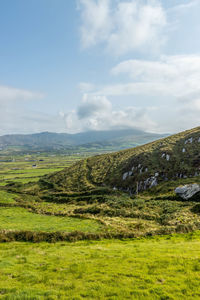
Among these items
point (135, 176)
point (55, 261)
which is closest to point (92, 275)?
point (55, 261)

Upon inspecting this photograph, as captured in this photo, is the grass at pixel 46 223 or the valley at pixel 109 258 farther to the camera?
the grass at pixel 46 223

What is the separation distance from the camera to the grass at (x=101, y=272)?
10.9 metres

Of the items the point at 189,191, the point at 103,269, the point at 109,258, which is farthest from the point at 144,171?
the point at 103,269

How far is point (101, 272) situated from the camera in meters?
13.9

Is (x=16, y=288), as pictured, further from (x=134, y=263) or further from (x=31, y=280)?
(x=134, y=263)

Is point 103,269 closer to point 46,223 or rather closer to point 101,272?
point 101,272

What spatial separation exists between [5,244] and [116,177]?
2466 inches

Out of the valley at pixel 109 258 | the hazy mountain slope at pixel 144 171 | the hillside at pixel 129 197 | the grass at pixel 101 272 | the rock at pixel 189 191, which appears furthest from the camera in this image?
the hazy mountain slope at pixel 144 171

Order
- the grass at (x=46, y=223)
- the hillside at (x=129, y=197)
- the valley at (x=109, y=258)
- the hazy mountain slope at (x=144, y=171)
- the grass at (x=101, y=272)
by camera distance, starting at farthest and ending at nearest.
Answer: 1. the hazy mountain slope at (x=144, y=171)
2. the grass at (x=46, y=223)
3. the hillside at (x=129, y=197)
4. the valley at (x=109, y=258)
5. the grass at (x=101, y=272)

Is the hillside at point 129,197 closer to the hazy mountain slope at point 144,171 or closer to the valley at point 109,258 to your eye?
the hazy mountain slope at point 144,171

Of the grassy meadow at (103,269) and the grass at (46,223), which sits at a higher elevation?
the grassy meadow at (103,269)

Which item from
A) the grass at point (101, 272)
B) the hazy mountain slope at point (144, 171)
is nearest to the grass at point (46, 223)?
the grass at point (101, 272)

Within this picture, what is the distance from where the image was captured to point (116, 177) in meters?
82.1

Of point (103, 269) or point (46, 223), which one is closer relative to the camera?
point (103, 269)
